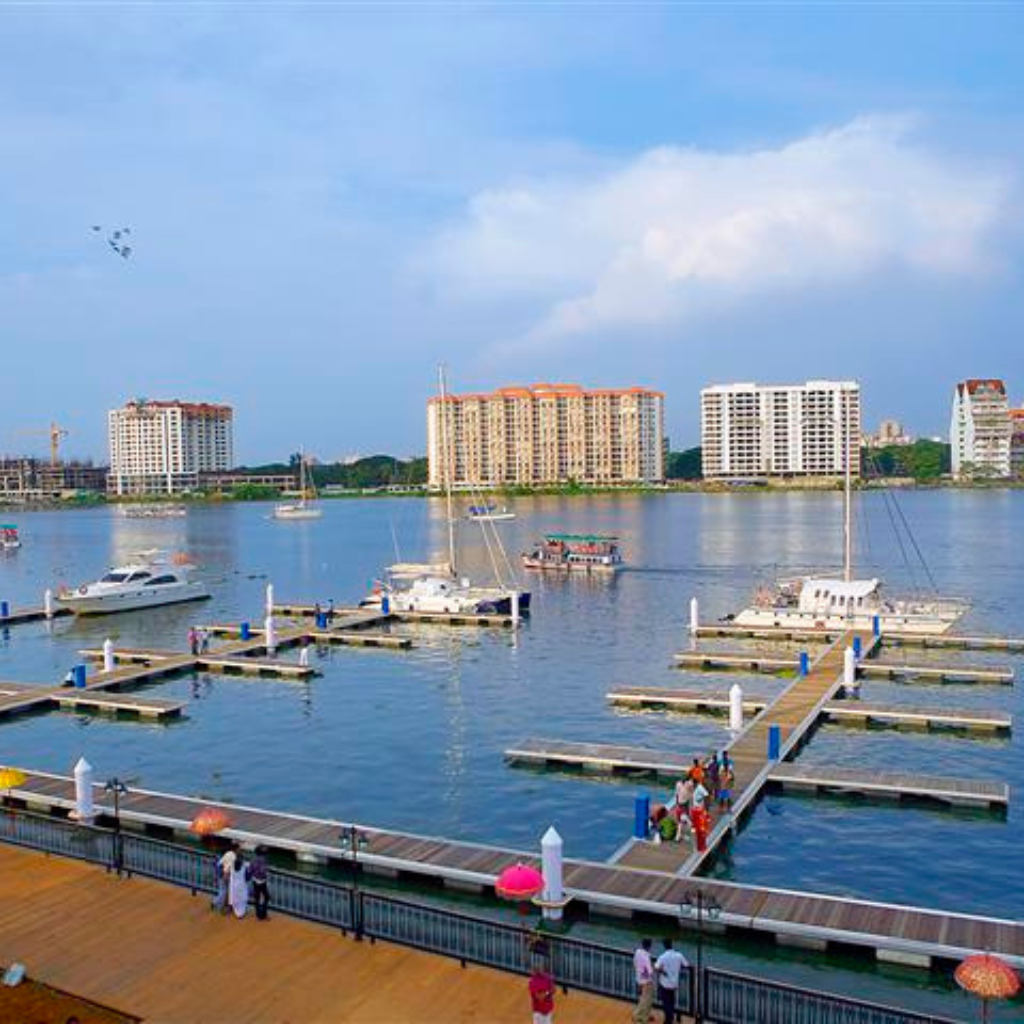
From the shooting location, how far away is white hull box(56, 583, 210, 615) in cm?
7662

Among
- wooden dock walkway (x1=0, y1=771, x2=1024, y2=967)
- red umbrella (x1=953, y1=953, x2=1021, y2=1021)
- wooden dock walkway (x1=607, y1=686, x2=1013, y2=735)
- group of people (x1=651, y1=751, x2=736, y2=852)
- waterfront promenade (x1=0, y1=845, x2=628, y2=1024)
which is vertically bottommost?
wooden dock walkway (x1=607, y1=686, x2=1013, y2=735)

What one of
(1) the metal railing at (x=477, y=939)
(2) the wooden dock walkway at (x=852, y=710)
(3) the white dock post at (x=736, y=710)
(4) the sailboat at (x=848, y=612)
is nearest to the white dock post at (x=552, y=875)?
(1) the metal railing at (x=477, y=939)

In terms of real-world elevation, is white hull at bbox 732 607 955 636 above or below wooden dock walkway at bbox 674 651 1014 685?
above

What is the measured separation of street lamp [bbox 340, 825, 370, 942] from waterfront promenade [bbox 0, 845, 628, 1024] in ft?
1.15

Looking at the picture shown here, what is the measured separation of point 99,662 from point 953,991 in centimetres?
4922

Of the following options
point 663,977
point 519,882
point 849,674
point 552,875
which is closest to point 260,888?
point 519,882

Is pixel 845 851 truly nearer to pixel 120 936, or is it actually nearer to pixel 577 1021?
pixel 577 1021

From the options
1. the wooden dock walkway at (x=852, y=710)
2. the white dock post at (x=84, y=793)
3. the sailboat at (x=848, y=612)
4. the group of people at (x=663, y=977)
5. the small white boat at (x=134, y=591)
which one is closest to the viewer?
the group of people at (x=663, y=977)

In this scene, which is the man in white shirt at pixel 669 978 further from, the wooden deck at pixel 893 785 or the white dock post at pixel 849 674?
the white dock post at pixel 849 674

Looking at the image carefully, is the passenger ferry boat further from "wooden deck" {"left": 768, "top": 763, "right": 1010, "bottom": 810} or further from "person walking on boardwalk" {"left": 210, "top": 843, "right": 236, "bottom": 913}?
"person walking on boardwalk" {"left": 210, "top": 843, "right": 236, "bottom": 913}

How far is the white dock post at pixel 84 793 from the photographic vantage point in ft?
90.9

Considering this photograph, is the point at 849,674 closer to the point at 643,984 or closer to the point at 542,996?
the point at 643,984

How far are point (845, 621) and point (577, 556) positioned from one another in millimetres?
46724

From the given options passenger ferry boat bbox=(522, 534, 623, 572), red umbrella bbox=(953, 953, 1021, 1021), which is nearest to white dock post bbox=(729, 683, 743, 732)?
red umbrella bbox=(953, 953, 1021, 1021)
